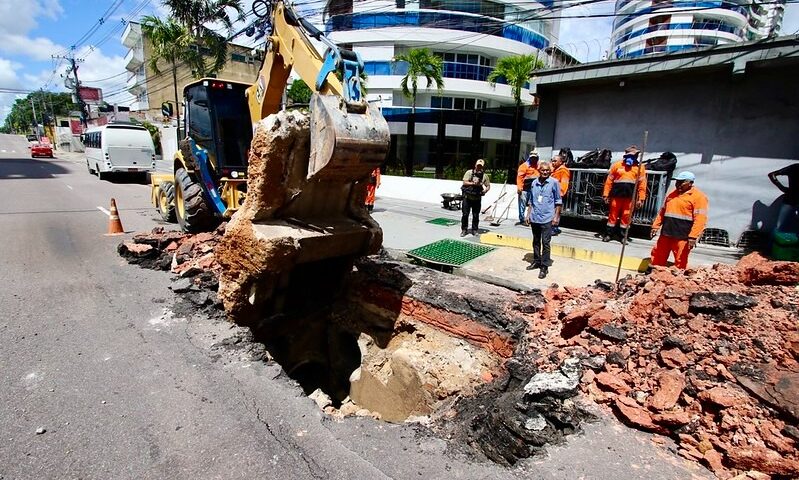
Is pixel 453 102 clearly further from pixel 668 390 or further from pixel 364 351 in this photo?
pixel 668 390

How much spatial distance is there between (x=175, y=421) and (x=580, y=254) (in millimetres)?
6464

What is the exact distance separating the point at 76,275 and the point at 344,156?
4806 mm

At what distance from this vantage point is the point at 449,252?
7555mm

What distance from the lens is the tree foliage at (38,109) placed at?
62028 mm

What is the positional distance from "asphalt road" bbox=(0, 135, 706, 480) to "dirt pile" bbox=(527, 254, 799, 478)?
29 cm

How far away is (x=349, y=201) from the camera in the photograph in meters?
5.16

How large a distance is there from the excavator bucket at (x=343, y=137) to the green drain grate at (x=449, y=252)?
304 cm

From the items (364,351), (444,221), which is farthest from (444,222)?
(364,351)

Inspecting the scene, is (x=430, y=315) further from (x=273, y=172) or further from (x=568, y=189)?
(x=568, y=189)

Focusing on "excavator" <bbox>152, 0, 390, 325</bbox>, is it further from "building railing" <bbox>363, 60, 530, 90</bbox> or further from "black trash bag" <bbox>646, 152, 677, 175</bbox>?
"building railing" <bbox>363, 60, 530, 90</bbox>

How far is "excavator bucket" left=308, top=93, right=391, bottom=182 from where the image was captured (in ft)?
12.6

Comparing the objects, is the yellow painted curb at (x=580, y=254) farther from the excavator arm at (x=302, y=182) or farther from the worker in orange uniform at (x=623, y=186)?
the excavator arm at (x=302, y=182)

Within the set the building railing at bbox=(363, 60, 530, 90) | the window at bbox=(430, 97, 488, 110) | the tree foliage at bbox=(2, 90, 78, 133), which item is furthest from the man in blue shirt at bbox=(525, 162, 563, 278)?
the tree foliage at bbox=(2, 90, 78, 133)

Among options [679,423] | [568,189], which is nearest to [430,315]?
[679,423]
